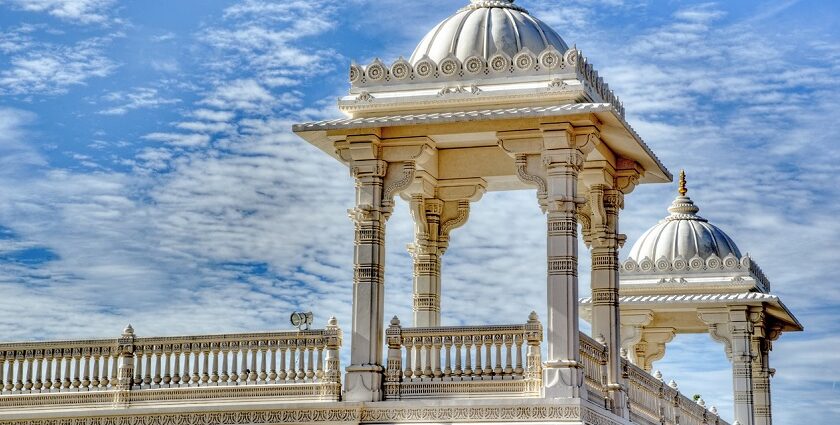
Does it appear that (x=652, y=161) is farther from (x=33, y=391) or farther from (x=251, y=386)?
(x=33, y=391)

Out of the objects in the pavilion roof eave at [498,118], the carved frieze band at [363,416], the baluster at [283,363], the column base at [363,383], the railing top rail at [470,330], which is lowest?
the carved frieze band at [363,416]

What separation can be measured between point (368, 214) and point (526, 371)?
309 centimetres

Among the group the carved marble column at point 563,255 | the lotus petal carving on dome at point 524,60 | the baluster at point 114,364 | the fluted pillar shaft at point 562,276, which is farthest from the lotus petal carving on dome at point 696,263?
the baluster at point 114,364

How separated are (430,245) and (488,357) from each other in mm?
4781

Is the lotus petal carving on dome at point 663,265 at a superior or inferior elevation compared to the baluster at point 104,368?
superior

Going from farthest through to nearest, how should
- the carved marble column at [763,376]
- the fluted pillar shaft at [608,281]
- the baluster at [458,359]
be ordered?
the carved marble column at [763,376], the fluted pillar shaft at [608,281], the baluster at [458,359]

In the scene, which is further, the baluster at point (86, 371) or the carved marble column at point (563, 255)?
the baluster at point (86, 371)

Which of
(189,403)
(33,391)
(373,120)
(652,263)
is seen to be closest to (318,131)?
(373,120)

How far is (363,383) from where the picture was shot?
20.6 meters

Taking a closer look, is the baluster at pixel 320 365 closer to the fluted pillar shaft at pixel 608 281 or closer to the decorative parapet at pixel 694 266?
the fluted pillar shaft at pixel 608 281

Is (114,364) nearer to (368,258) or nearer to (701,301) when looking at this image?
(368,258)

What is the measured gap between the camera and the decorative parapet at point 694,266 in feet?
101

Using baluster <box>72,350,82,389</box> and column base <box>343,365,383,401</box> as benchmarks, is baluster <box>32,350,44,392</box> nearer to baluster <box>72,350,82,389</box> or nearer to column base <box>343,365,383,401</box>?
baluster <box>72,350,82,389</box>

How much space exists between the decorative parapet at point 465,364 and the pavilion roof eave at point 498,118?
267 cm
